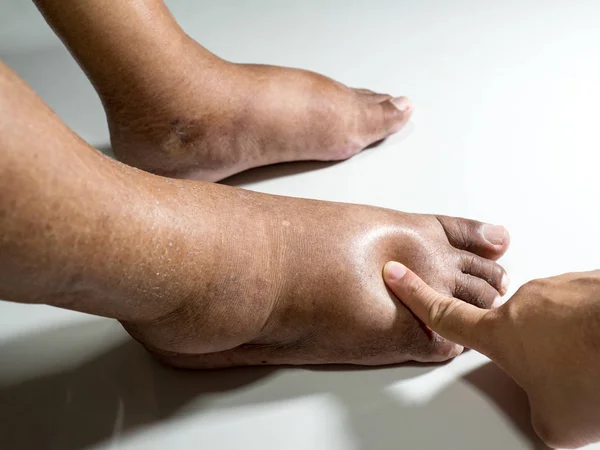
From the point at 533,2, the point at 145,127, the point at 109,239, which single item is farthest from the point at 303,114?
the point at 533,2

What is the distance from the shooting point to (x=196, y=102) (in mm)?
999

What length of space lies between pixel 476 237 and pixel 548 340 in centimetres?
25

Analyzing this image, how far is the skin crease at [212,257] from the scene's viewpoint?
0.53 m

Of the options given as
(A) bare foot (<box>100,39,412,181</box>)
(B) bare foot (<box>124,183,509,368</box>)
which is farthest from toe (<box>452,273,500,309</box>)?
(A) bare foot (<box>100,39,412,181</box>)

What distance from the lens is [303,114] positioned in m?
1.07

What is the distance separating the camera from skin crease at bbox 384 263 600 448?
682 mm

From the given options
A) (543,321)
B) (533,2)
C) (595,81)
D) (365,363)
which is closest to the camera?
(543,321)

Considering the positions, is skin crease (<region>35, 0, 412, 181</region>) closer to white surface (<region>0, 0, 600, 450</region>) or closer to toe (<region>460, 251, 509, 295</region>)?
white surface (<region>0, 0, 600, 450</region>)

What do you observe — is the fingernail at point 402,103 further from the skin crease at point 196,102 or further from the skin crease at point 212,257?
the skin crease at point 212,257

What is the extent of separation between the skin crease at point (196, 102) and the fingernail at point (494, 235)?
28 cm

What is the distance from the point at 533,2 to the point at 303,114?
2.19ft

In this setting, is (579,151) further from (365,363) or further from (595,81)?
(365,363)

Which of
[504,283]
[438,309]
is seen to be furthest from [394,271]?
[504,283]

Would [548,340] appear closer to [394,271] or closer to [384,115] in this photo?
[394,271]
